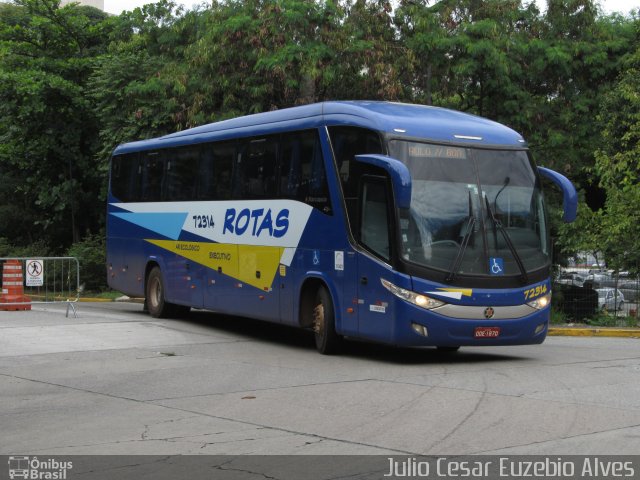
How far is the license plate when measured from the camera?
551 inches

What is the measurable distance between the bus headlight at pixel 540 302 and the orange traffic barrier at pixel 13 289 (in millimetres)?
13463

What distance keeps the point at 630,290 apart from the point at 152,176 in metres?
11.3

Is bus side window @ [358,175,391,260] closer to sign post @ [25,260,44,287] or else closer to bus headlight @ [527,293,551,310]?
bus headlight @ [527,293,551,310]

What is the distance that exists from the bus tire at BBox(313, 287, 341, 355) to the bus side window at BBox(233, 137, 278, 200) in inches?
90.5

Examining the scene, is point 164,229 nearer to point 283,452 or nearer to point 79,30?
point 283,452

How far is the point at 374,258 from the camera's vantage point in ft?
46.9

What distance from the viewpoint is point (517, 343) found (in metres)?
14.5

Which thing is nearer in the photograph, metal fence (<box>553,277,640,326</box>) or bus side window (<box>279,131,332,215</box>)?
bus side window (<box>279,131,332,215</box>)

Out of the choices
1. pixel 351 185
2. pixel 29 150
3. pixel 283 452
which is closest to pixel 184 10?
pixel 29 150

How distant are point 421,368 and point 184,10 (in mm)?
24941
